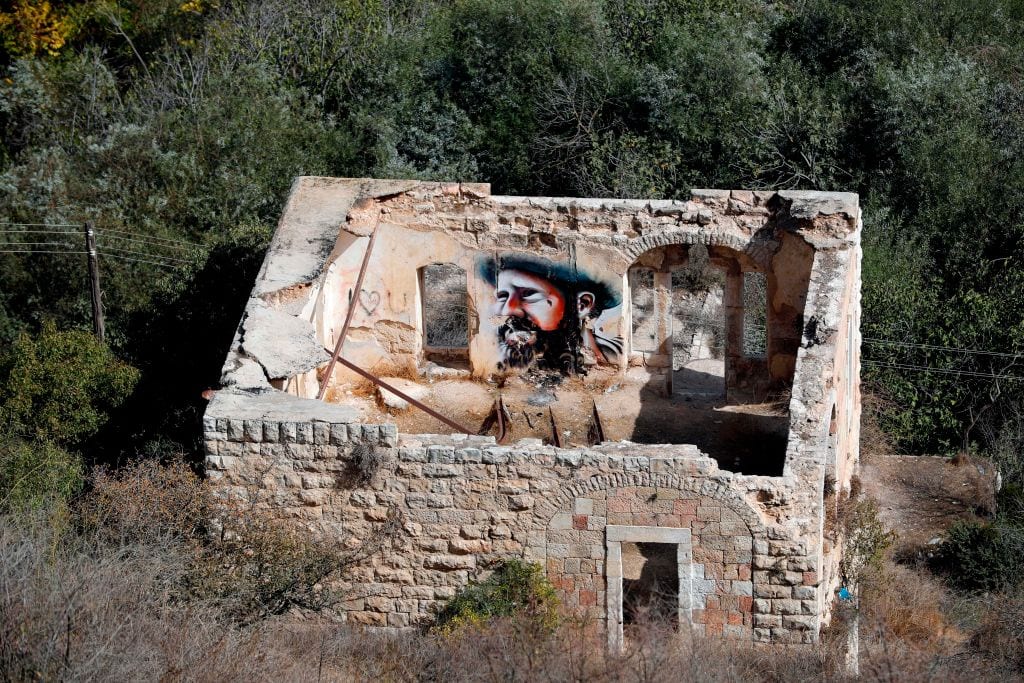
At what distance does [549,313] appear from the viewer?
17.6 meters

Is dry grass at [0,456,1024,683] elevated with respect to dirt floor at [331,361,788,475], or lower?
lower

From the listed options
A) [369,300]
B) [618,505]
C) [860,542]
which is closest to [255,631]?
[618,505]

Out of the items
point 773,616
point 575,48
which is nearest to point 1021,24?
point 575,48

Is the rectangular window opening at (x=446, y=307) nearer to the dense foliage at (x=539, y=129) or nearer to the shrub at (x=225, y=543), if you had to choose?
the dense foliage at (x=539, y=129)

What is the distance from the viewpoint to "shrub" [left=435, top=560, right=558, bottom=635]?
40.3ft

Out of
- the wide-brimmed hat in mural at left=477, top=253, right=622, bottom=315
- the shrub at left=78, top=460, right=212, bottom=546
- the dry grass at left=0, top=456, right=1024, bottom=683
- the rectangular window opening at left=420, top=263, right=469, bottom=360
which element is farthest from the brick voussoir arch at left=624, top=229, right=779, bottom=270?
the shrub at left=78, top=460, right=212, bottom=546

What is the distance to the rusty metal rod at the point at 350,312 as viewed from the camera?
610 inches

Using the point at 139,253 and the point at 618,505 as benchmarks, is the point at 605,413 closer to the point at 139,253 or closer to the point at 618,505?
the point at 618,505

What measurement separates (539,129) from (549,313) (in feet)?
26.9

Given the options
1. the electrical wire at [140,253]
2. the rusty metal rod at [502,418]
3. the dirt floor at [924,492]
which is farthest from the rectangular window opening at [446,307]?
the dirt floor at [924,492]

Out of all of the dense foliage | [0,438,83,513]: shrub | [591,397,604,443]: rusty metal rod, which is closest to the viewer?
[0,438,83,513]: shrub

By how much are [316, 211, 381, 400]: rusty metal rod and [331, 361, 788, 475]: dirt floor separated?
78 cm

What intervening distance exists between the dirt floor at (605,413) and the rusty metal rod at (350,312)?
783 mm

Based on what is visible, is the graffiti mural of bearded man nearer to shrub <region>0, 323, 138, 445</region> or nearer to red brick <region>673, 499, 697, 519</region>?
shrub <region>0, 323, 138, 445</region>
